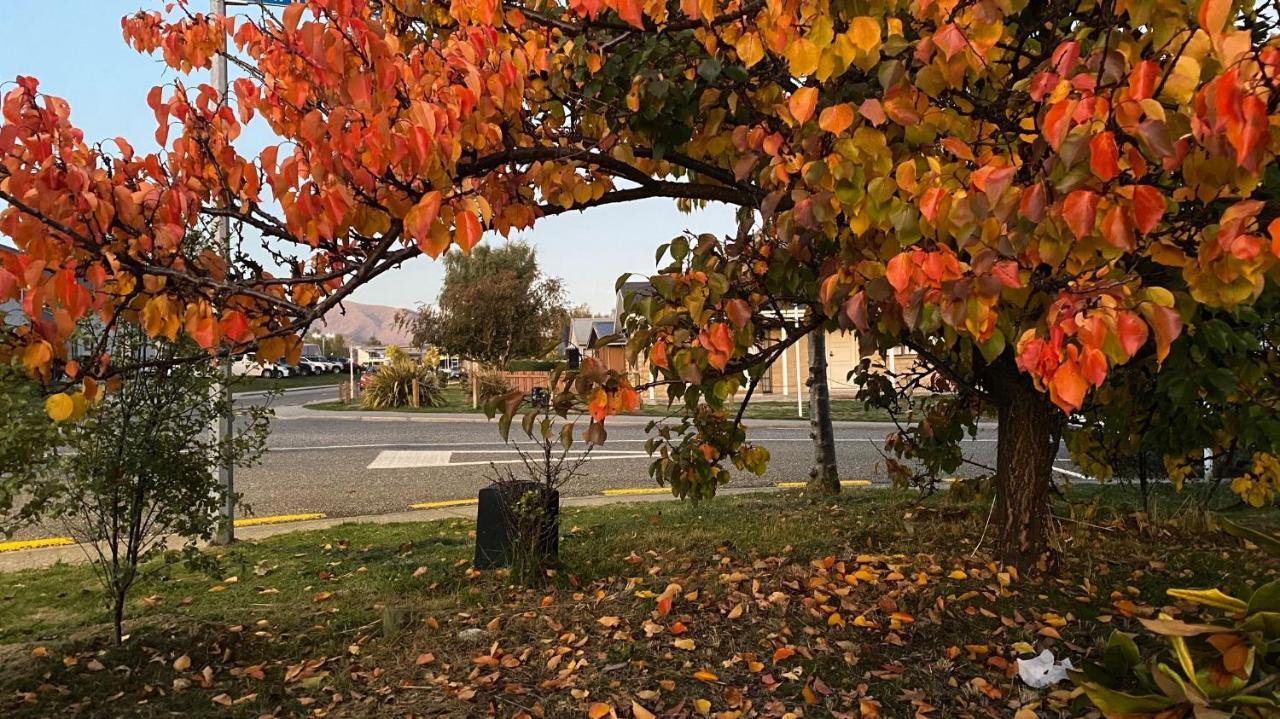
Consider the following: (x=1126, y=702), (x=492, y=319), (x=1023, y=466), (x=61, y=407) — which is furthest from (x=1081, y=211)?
(x=492, y=319)

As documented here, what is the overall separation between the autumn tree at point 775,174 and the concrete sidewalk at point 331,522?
3677 mm

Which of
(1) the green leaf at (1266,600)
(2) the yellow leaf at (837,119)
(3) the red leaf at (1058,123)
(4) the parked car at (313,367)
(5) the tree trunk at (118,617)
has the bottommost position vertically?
(5) the tree trunk at (118,617)

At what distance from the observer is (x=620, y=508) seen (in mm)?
7031

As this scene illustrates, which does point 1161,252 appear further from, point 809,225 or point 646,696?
point 646,696

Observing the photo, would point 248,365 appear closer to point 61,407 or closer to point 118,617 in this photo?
point 118,617

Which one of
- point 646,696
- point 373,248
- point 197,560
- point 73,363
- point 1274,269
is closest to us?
point 1274,269

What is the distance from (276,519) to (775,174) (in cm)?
631

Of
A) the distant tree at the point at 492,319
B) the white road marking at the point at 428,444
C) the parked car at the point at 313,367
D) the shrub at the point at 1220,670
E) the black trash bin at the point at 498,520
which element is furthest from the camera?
the parked car at the point at 313,367

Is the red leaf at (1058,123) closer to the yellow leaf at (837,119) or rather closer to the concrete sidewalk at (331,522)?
the yellow leaf at (837,119)

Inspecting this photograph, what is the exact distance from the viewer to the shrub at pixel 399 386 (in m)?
21.2

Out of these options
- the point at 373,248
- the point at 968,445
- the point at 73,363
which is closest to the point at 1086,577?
the point at 373,248

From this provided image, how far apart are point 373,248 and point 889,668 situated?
8.06 feet

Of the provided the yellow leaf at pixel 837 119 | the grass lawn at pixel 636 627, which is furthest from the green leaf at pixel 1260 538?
the grass lawn at pixel 636 627

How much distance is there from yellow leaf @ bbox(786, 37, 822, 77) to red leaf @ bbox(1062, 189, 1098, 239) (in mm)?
744
